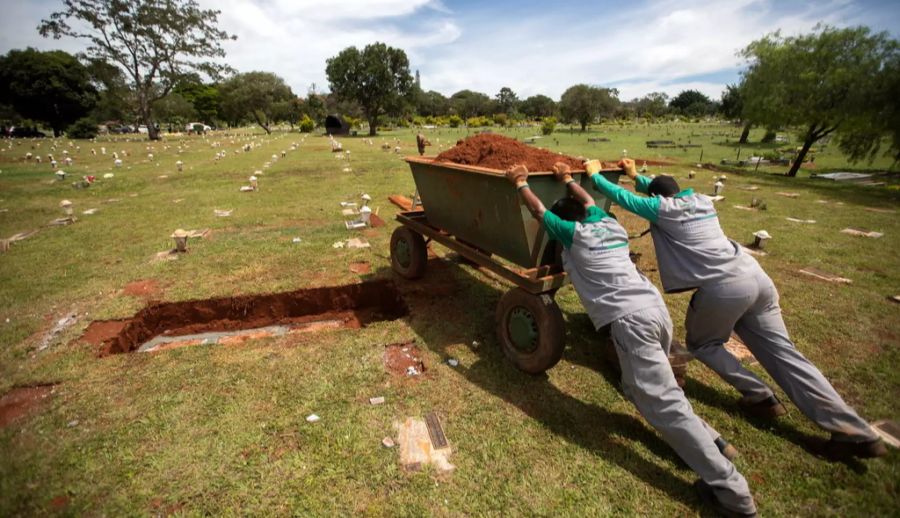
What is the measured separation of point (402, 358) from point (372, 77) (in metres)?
37.8

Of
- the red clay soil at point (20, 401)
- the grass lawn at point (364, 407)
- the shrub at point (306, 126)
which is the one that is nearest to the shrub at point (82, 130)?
the shrub at point (306, 126)

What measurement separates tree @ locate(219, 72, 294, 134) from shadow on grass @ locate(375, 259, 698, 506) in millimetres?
55305

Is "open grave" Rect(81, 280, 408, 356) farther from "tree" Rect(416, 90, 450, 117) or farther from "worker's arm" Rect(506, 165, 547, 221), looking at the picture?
"tree" Rect(416, 90, 450, 117)

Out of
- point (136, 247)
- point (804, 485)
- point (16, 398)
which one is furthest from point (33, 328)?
point (804, 485)

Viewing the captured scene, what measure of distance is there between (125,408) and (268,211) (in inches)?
252

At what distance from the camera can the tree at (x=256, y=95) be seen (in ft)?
174

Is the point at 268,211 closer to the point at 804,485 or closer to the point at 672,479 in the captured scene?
the point at 672,479

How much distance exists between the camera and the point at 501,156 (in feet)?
11.7

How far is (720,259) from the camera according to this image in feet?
8.82

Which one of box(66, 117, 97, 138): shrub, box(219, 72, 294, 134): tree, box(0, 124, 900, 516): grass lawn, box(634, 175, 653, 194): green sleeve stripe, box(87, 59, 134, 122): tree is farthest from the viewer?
box(219, 72, 294, 134): tree

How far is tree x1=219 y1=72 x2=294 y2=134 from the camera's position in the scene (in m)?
53.2

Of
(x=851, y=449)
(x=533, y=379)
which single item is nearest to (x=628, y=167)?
(x=533, y=379)

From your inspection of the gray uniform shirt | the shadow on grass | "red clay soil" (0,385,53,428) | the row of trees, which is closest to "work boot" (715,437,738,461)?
the shadow on grass

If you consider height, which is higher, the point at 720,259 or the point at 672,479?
the point at 720,259
